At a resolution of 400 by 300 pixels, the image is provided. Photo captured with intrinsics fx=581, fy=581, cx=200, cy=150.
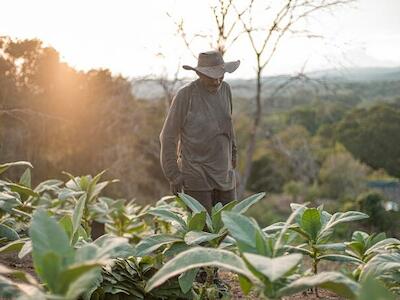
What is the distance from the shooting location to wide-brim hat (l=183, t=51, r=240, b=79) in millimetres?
3937

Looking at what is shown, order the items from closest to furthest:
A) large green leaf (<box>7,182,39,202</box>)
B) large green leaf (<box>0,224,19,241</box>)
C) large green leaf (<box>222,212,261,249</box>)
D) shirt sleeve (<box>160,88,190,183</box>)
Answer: large green leaf (<box>222,212,261,249</box>) → large green leaf (<box>0,224,19,241</box>) → shirt sleeve (<box>160,88,190,183</box>) → large green leaf (<box>7,182,39,202</box>)

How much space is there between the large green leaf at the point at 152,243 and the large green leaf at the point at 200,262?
1.00m

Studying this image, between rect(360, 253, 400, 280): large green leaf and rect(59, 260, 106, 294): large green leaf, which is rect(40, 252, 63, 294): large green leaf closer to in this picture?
rect(59, 260, 106, 294): large green leaf

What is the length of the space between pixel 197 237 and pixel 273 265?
1.20 metres

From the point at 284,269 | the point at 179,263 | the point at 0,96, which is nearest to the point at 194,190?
the point at 179,263

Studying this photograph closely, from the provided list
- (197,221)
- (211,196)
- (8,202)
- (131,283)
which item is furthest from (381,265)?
(8,202)

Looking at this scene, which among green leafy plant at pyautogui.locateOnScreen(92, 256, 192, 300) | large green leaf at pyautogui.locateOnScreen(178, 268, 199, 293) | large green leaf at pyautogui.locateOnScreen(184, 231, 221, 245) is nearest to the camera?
large green leaf at pyautogui.locateOnScreen(184, 231, 221, 245)

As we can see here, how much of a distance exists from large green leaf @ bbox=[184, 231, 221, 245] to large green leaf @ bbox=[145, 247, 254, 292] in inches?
32.4

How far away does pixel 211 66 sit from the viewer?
13.1 feet

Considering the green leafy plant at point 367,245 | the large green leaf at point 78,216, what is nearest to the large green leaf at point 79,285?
the large green leaf at point 78,216

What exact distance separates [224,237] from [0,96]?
8467 mm

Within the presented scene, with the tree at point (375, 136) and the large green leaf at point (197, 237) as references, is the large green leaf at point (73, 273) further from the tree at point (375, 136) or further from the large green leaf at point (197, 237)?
the tree at point (375, 136)

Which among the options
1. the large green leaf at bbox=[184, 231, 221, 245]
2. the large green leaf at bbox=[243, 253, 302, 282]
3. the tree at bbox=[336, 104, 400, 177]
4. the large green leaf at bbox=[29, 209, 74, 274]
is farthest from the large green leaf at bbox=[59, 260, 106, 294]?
the tree at bbox=[336, 104, 400, 177]

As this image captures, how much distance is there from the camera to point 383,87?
36250 mm
